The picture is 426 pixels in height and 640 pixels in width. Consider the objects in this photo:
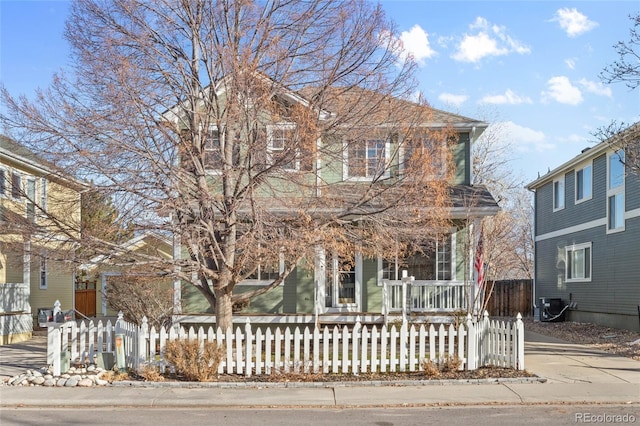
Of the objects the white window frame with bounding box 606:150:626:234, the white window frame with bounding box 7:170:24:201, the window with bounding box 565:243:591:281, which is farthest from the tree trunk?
the window with bounding box 565:243:591:281

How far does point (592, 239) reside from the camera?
2386 cm

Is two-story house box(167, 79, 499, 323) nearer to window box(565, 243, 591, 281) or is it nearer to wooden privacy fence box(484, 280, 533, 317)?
window box(565, 243, 591, 281)

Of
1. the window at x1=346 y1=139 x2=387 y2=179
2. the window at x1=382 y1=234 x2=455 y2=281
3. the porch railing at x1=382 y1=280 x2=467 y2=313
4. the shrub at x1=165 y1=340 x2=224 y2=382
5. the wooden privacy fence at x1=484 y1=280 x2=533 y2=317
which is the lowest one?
the wooden privacy fence at x1=484 y1=280 x2=533 y2=317

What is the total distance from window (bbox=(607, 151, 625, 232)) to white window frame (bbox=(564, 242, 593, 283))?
197 cm

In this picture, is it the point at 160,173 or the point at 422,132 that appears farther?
the point at 422,132

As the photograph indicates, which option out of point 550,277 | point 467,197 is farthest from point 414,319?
point 550,277

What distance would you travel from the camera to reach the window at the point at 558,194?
2728 centimetres

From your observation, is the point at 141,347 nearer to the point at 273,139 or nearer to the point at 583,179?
the point at 273,139

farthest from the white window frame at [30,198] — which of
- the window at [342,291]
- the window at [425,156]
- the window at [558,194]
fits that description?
the window at [558,194]

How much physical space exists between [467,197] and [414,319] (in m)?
3.66

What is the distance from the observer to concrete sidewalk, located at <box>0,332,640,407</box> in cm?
962

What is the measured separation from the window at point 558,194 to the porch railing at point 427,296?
12.3m

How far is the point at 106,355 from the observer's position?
11.9m

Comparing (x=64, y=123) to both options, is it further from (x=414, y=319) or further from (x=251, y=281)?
(x=414, y=319)
